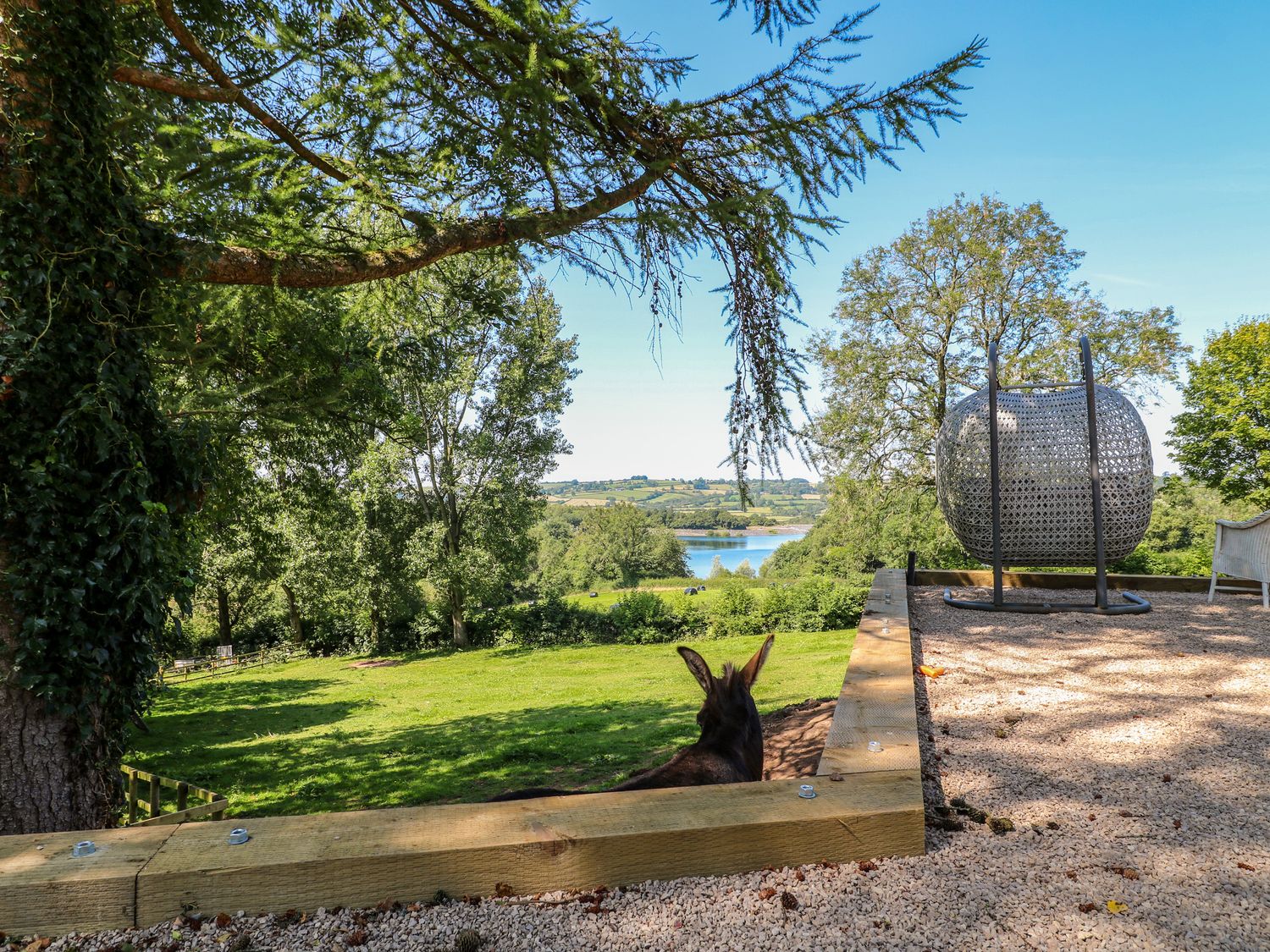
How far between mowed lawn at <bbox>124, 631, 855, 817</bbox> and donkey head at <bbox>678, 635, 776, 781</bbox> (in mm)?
3842

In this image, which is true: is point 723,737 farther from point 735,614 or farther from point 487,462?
point 487,462

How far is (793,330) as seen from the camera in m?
4.91

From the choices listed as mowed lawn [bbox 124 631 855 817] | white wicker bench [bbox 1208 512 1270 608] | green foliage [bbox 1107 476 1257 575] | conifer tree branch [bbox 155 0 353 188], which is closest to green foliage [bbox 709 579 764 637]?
mowed lawn [bbox 124 631 855 817]

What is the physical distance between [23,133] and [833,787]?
13.9ft

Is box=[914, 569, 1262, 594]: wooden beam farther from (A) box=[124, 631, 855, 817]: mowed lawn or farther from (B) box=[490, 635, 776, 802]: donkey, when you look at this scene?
(B) box=[490, 635, 776, 802]: donkey

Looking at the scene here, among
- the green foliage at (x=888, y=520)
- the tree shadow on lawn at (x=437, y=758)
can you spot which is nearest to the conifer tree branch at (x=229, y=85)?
the tree shadow on lawn at (x=437, y=758)

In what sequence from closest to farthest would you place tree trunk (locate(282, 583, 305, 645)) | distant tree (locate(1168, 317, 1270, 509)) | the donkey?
the donkey
distant tree (locate(1168, 317, 1270, 509))
tree trunk (locate(282, 583, 305, 645))

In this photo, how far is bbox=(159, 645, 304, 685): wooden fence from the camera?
24516 millimetres

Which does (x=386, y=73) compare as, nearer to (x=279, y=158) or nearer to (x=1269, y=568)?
(x=279, y=158)

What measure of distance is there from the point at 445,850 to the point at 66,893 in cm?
92

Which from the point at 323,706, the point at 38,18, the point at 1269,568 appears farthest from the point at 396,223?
the point at 323,706

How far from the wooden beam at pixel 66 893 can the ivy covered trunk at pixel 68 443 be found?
1.39 meters

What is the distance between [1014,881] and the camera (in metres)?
1.90

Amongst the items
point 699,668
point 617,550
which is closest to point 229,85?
point 699,668
